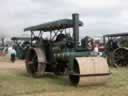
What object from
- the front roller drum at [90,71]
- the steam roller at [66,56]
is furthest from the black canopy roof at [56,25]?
the front roller drum at [90,71]

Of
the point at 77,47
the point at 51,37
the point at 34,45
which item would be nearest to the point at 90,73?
the point at 77,47

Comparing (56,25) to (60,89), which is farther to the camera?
(56,25)

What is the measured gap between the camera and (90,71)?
1020 cm

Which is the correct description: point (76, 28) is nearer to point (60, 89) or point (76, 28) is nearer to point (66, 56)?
point (66, 56)

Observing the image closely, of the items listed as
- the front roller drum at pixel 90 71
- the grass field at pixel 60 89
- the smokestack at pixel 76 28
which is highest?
the smokestack at pixel 76 28

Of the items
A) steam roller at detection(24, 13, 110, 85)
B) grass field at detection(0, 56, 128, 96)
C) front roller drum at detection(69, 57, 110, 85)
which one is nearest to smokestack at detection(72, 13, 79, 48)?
steam roller at detection(24, 13, 110, 85)

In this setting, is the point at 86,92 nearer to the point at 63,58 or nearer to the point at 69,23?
the point at 63,58

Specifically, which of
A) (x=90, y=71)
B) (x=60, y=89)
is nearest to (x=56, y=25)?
(x=90, y=71)

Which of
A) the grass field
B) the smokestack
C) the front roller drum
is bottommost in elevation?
the grass field

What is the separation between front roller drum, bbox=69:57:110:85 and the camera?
400 inches

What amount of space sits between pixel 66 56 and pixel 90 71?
4.53 ft

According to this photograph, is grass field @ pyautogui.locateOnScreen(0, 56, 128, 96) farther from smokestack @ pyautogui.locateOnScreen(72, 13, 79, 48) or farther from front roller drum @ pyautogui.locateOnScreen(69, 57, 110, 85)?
smokestack @ pyautogui.locateOnScreen(72, 13, 79, 48)

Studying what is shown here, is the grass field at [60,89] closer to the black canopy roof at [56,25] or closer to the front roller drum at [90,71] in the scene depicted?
the front roller drum at [90,71]

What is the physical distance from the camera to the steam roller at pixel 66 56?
33.9ft
